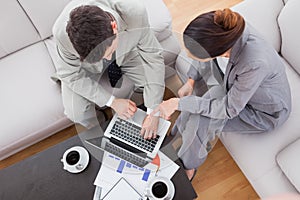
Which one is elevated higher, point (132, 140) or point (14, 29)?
point (14, 29)

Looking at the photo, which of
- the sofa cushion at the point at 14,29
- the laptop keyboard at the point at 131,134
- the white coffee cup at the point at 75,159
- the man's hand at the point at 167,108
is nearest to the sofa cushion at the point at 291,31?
the man's hand at the point at 167,108

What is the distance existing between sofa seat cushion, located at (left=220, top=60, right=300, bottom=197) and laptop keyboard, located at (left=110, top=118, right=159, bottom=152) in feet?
1.40

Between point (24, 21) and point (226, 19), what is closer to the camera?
point (226, 19)

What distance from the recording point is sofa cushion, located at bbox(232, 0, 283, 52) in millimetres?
1567

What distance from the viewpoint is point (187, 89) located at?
51.9 inches

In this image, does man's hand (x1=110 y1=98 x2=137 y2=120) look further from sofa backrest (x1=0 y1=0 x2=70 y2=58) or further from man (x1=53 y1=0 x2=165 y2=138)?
sofa backrest (x1=0 y1=0 x2=70 y2=58)

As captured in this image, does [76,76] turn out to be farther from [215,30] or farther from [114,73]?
[215,30]

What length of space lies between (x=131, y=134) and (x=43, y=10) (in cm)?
72

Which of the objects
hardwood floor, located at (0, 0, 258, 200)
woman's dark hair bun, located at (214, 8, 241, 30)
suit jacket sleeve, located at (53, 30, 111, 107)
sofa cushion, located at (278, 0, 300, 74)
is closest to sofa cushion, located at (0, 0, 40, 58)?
suit jacket sleeve, located at (53, 30, 111, 107)

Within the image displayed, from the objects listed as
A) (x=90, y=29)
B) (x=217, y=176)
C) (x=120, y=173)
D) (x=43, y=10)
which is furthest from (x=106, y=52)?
(x=217, y=176)

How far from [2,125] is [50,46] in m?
0.41

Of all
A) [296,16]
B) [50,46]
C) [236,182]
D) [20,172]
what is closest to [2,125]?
[20,172]

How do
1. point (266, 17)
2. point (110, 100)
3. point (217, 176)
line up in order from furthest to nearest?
point (217, 176) → point (266, 17) → point (110, 100)

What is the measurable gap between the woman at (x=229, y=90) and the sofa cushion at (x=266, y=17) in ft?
1.04
